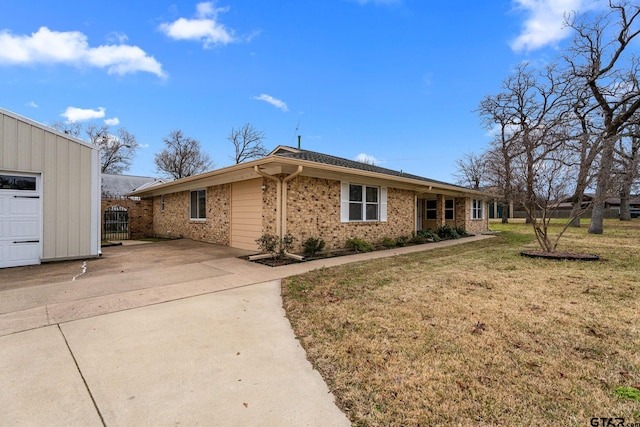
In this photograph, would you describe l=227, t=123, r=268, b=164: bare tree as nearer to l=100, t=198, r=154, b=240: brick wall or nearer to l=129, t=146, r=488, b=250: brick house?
l=100, t=198, r=154, b=240: brick wall

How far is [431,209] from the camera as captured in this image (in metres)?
17.0

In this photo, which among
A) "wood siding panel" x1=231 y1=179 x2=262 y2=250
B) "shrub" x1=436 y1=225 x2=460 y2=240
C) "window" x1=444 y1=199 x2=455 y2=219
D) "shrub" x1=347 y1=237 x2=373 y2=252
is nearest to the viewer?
"wood siding panel" x1=231 y1=179 x2=262 y2=250

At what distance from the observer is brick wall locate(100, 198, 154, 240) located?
1677 cm

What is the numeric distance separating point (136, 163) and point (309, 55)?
1253 inches

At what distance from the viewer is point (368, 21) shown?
1178 cm

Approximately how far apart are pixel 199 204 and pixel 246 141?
24.5 m

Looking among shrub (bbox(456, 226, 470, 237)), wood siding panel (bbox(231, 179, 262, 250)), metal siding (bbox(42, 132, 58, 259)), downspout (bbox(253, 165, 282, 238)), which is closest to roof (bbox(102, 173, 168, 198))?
wood siding panel (bbox(231, 179, 262, 250))

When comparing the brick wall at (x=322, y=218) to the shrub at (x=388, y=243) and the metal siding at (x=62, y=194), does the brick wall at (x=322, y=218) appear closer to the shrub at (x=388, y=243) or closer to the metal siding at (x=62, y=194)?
the shrub at (x=388, y=243)

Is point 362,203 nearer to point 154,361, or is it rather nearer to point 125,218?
point 154,361

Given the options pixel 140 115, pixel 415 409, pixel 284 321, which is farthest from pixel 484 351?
pixel 140 115

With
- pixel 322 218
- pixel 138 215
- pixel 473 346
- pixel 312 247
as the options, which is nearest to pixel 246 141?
pixel 138 215

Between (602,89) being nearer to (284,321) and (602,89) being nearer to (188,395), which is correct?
(284,321)

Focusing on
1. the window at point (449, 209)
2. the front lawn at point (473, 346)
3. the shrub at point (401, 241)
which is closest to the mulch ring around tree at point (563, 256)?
the front lawn at point (473, 346)

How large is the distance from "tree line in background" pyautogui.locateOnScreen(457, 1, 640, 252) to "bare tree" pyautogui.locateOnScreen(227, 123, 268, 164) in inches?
916
